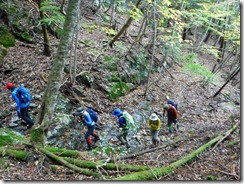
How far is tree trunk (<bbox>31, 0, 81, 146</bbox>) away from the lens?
7.09 metres

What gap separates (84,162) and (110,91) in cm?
691

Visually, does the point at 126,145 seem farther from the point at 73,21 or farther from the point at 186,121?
the point at 73,21

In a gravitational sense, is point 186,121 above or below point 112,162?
below

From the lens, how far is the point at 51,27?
1623cm

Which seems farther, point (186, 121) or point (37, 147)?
point (186, 121)

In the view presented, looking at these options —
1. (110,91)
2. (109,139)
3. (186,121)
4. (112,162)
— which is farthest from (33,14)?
(112,162)

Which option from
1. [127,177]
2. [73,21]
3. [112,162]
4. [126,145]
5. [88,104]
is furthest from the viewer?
[88,104]

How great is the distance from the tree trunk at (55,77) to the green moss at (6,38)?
775cm

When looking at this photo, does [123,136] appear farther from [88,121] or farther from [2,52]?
[2,52]

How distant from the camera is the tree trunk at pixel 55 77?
7086mm

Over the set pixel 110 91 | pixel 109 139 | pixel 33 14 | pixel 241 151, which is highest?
pixel 33 14

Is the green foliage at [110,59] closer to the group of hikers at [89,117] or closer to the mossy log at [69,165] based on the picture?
the group of hikers at [89,117]

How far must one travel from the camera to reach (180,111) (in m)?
Result: 15.6

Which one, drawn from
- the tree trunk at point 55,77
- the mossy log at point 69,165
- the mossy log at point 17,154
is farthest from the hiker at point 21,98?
the mossy log at point 69,165
